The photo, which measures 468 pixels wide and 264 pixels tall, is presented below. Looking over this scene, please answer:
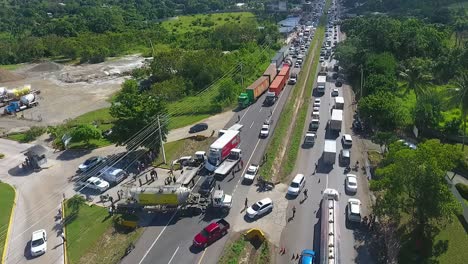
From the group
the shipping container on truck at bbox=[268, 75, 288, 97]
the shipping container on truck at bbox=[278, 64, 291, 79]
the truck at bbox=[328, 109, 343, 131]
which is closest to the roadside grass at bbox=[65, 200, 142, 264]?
the truck at bbox=[328, 109, 343, 131]

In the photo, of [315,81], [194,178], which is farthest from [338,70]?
[194,178]

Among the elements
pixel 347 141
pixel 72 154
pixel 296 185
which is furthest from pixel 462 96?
pixel 72 154

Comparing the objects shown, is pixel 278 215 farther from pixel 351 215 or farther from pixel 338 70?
pixel 338 70

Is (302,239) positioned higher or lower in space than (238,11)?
lower

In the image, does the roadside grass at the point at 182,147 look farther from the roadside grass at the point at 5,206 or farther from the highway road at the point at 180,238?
the roadside grass at the point at 5,206

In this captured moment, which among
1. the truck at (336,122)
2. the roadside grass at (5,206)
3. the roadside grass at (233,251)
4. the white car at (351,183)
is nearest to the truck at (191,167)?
the roadside grass at (233,251)

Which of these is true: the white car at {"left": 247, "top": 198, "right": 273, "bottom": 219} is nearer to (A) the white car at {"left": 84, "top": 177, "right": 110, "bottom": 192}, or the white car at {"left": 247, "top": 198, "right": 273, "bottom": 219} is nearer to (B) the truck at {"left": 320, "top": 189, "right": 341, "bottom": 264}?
(B) the truck at {"left": 320, "top": 189, "right": 341, "bottom": 264}
